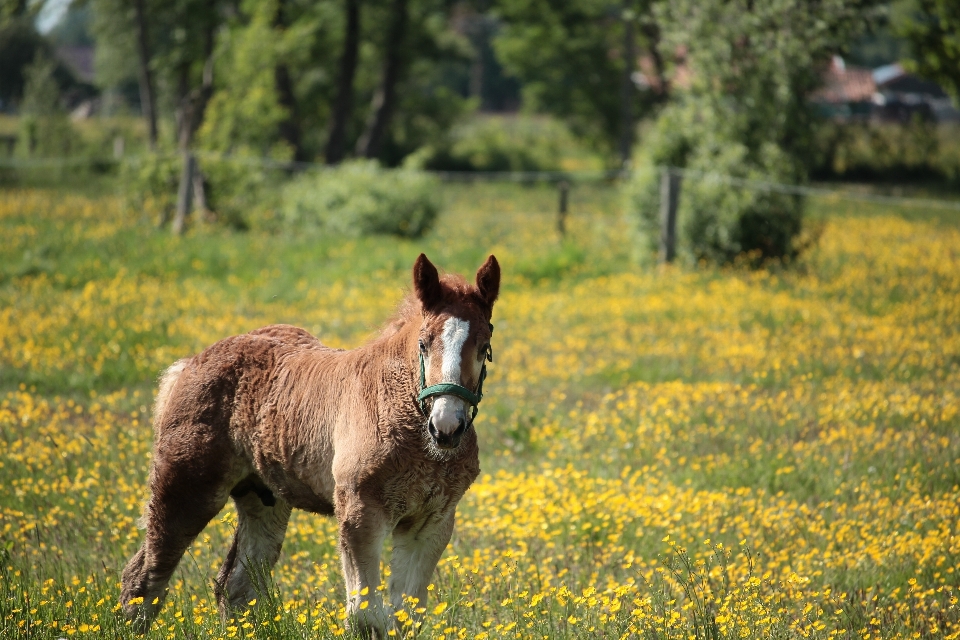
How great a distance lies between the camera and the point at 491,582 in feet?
16.4

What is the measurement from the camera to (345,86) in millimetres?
30516

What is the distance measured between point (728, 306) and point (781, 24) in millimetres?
5480

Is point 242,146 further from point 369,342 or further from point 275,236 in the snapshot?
point 369,342

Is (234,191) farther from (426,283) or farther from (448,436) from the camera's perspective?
(448,436)

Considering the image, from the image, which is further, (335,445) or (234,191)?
(234,191)

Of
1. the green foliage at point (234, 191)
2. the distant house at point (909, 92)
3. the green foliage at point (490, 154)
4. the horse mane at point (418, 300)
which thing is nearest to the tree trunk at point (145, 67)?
the green foliage at point (234, 191)

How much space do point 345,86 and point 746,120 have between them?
17.7 m

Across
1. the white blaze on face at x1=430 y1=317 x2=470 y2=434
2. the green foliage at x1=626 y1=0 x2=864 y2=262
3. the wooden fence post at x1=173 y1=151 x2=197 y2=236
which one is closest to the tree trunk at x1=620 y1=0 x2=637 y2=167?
the green foliage at x1=626 y1=0 x2=864 y2=262

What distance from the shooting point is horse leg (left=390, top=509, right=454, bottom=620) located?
4199mm

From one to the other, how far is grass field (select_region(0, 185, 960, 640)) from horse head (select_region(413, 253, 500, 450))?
3.21ft

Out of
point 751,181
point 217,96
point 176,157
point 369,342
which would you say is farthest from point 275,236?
point 369,342

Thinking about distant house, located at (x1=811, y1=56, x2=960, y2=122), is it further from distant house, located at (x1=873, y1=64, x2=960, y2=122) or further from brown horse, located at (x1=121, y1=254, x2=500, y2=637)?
brown horse, located at (x1=121, y1=254, x2=500, y2=637)

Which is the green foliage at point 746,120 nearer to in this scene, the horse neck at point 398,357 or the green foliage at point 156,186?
the green foliage at point 156,186

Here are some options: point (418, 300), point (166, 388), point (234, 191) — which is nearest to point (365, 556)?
point (418, 300)
